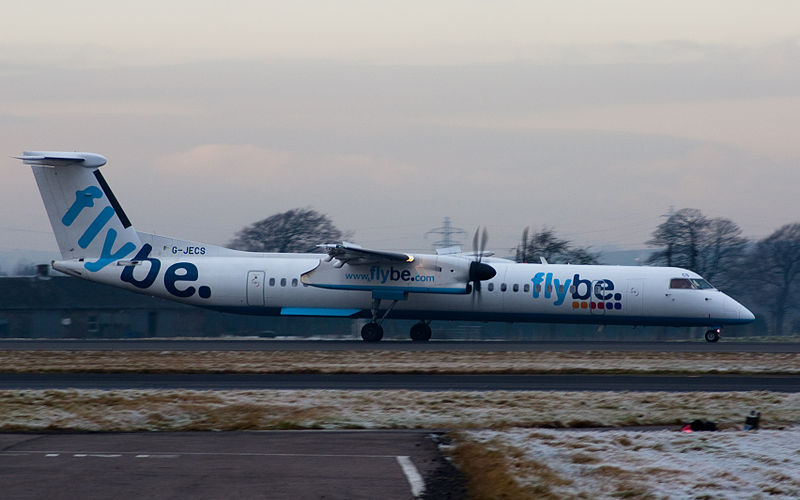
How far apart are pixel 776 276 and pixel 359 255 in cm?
4782

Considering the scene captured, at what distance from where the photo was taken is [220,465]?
34.5 ft

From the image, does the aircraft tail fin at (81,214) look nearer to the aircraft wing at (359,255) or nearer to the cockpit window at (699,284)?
the aircraft wing at (359,255)

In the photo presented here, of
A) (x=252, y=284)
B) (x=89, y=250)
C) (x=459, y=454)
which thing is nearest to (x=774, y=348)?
(x=252, y=284)

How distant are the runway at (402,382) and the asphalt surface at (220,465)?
6.72 m

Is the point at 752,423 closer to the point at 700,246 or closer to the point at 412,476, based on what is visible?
the point at 412,476

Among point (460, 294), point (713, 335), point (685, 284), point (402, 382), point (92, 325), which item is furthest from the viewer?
point (92, 325)

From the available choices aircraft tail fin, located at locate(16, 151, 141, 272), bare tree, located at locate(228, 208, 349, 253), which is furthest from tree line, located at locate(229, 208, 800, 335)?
aircraft tail fin, located at locate(16, 151, 141, 272)

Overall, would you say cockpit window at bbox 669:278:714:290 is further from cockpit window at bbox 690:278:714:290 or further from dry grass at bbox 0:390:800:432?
dry grass at bbox 0:390:800:432

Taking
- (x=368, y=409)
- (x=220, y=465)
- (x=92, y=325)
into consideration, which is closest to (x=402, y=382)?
(x=368, y=409)

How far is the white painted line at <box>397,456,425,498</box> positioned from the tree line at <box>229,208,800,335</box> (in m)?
41.8

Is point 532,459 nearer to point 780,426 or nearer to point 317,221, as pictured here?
point 780,426

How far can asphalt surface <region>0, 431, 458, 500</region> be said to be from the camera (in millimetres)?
9070

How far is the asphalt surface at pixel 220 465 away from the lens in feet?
29.8

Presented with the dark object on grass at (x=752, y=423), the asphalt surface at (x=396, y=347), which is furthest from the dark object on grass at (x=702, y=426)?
the asphalt surface at (x=396, y=347)
